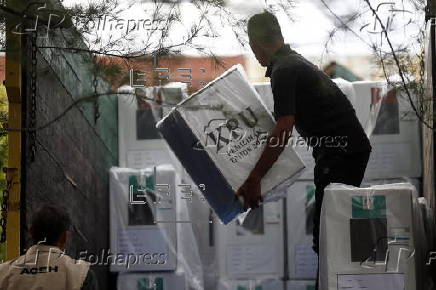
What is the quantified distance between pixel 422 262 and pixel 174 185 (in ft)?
6.40

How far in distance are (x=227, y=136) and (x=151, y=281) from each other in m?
1.81

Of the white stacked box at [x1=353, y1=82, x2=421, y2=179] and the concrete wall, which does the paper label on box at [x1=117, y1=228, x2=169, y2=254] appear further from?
the white stacked box at [x1=353, y1=82, x2=421, y2=179]

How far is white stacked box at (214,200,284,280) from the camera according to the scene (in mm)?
5355

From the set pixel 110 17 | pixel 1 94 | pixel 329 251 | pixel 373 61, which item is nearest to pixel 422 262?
pixel 329 251

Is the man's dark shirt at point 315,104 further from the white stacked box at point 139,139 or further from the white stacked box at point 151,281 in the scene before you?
the white stacked box at point 139,139

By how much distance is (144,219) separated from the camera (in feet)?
17.5

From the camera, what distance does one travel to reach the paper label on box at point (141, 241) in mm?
5258

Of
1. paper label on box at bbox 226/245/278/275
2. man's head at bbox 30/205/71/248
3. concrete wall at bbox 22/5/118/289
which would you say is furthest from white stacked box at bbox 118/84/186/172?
man's head at bbox 30/205/71/248

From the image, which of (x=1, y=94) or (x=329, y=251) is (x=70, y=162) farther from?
(x=329, y=251)

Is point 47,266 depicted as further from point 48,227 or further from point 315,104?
point 315,104

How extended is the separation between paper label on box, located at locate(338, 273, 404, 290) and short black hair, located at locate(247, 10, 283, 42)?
1.06 metres

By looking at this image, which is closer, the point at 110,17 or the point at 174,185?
the point at 110,17

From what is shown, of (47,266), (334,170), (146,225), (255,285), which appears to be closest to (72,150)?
(146,225)

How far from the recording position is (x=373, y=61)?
353cm
